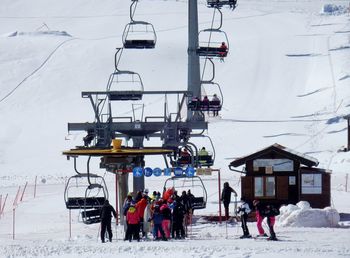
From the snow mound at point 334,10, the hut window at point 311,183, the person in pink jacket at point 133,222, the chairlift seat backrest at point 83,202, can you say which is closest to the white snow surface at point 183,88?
the snow mound at point 334,10

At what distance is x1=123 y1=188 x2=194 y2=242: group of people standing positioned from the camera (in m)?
22.1

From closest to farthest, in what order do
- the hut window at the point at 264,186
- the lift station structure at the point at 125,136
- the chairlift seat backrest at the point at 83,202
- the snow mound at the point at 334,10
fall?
the chairlift seat backrest at the point at 83,202
the lift station structure at the point at 125,136
the hut window at the point at 264,186
the snow mound at the point at 334,10

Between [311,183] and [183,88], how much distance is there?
42.9 m

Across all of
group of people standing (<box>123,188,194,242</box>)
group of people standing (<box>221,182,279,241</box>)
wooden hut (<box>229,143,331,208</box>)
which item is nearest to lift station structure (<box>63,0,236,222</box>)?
wooden hut (<box>229,143,331,208</box>)

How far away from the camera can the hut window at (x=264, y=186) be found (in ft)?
96.3

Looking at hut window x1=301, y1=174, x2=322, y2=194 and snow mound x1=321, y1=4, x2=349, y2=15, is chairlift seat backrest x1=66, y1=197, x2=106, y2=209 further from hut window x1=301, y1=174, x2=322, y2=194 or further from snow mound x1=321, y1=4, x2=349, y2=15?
snow mound x1=321, y1=4, x2=349, y2=15

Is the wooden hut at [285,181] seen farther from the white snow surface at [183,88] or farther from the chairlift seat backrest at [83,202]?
the chairlift seat backrest at [83,202]

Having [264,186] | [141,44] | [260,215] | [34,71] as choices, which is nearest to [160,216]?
[260,215]

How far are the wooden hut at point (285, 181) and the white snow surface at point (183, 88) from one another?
132cm

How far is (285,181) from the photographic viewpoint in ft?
96.3

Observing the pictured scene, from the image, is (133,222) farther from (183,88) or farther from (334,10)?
(334,10)

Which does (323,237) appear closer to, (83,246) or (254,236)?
(254,236)

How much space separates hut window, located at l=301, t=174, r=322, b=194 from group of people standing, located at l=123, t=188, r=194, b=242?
6.66 metres

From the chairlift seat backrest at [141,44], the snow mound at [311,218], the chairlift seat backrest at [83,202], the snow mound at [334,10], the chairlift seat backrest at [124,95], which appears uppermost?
the snow mound at [334,10]
